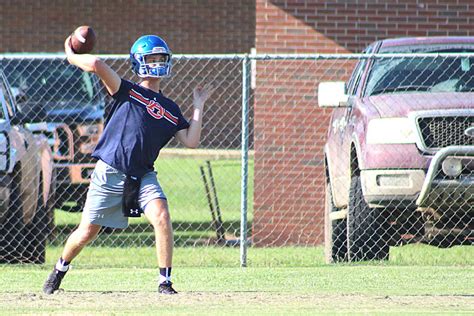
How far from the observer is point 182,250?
1395 cm

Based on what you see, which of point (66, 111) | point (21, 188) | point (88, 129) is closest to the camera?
point (21, 188)

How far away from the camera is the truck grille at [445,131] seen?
10.4 metres

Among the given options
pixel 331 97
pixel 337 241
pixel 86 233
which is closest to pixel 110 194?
pixel 86 233

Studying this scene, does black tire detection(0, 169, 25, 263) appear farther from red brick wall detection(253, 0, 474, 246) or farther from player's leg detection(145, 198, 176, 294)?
player's leg detection(145, 198, 176, 294)

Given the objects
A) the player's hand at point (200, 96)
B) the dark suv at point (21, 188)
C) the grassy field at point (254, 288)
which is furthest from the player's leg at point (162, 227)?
the dark suv at point (21, 188)

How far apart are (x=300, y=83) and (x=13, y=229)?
404cm

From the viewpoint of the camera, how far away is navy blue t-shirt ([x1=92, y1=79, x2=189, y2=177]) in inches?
329

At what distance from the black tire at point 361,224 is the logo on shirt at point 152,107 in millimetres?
2949

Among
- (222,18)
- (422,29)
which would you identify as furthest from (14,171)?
(222,18)

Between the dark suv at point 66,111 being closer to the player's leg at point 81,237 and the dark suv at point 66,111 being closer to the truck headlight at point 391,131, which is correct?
the truck headlight at point 391,131

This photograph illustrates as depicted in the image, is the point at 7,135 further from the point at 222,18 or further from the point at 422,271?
the point at 222,18

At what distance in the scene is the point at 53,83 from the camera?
55.1 ft

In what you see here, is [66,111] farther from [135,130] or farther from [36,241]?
[135,130]

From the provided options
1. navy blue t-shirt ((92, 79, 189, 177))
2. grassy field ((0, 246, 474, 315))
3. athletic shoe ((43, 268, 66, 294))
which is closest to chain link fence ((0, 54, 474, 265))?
grassy field ((0, 246, 474, 315))
